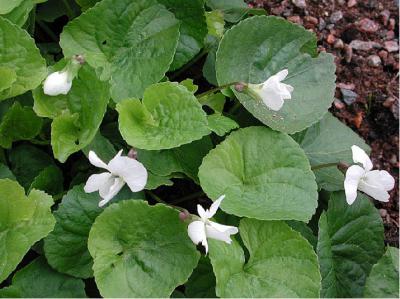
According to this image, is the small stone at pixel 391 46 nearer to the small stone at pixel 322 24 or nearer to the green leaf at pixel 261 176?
the small stone at pixel 322 24

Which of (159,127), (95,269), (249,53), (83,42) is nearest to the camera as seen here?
(95,269)

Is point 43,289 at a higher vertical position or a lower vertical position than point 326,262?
higher

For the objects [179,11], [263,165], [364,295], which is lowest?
[364,295]

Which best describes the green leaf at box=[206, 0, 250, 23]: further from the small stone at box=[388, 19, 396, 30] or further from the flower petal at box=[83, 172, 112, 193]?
the flower petal at box=[83, 172, 112, 193]

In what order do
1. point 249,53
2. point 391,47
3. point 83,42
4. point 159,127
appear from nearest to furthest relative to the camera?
1. point 159,127
2. point 83,42
3. point 249,53
4. point 391,47

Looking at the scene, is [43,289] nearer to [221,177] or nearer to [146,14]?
[221,177]

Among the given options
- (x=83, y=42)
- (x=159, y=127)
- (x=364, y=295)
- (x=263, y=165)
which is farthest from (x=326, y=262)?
(x=83, y=42)

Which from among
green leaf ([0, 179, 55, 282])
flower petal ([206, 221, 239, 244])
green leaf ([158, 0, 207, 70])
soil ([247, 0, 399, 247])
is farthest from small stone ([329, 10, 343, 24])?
green leaf ([0, 179, 55, 282])

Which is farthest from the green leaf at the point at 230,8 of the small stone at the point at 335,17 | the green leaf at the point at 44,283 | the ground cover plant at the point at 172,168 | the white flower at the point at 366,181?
the green leaf at the point at 44,283
